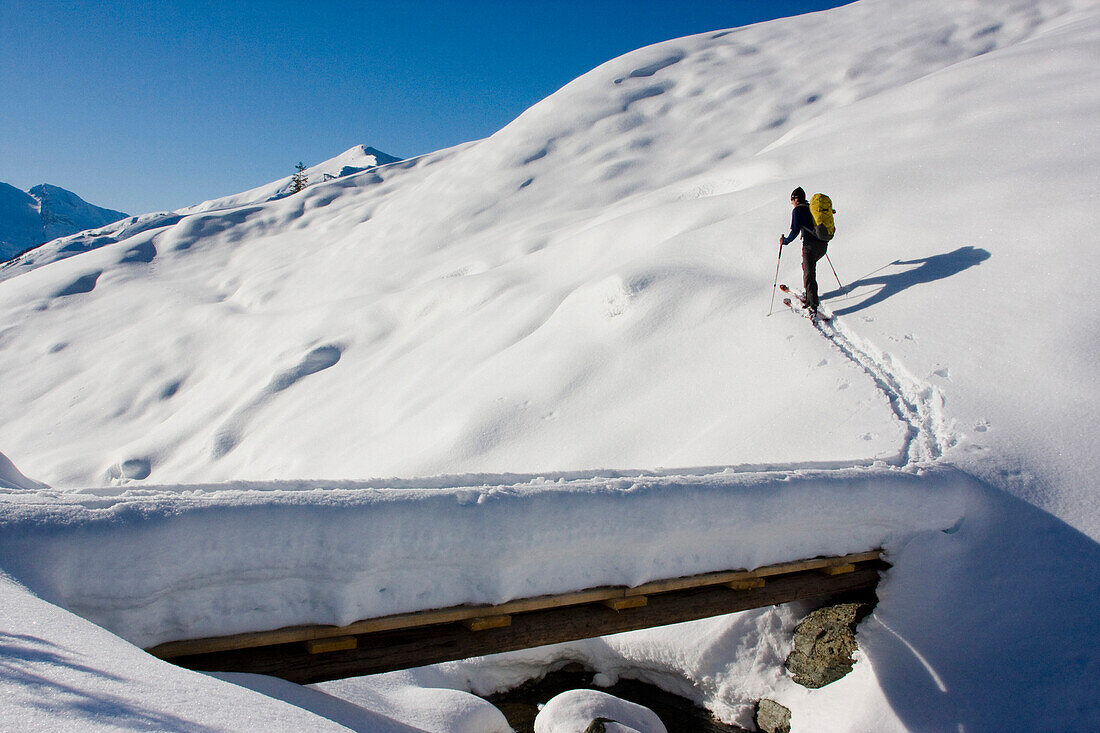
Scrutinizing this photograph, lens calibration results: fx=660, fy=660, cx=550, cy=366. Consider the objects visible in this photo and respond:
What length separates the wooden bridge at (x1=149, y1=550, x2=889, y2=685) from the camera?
12.6 feet

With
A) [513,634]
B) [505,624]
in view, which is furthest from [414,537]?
[513,634]

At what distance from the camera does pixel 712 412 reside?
7.71 metres

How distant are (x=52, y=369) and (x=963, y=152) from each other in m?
28.5

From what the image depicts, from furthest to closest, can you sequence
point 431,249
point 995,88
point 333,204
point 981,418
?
point 333,204 < point 431,249 < point 995,88 < point 981,418

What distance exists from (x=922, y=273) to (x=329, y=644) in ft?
27.2

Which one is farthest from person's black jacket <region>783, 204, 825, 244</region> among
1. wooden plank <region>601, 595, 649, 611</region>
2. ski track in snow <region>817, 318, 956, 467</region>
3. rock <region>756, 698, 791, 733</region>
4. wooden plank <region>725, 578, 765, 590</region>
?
wooden plank <region>601, 595, 649, 611</region>

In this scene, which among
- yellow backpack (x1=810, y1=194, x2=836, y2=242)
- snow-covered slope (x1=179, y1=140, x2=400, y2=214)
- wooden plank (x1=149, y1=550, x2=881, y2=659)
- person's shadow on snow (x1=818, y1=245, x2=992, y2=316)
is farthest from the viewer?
snow-covered slope (x1=179, y1=140, x2=400, y2=214)

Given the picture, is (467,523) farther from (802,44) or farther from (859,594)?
(802,44)

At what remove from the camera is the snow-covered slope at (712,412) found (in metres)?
3.95

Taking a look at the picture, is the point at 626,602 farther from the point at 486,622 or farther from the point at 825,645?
the point at 825,645

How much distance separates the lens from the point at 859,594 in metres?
5.36

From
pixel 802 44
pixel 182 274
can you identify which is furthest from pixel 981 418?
pixel 182 274

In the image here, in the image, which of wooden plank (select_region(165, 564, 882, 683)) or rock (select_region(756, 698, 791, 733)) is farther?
rock (select_region(756, 698, 791, 733))

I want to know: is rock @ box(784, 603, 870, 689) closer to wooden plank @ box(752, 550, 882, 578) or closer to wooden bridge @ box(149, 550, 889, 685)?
wooden bridge @ box(149, 550, 889, 685)
